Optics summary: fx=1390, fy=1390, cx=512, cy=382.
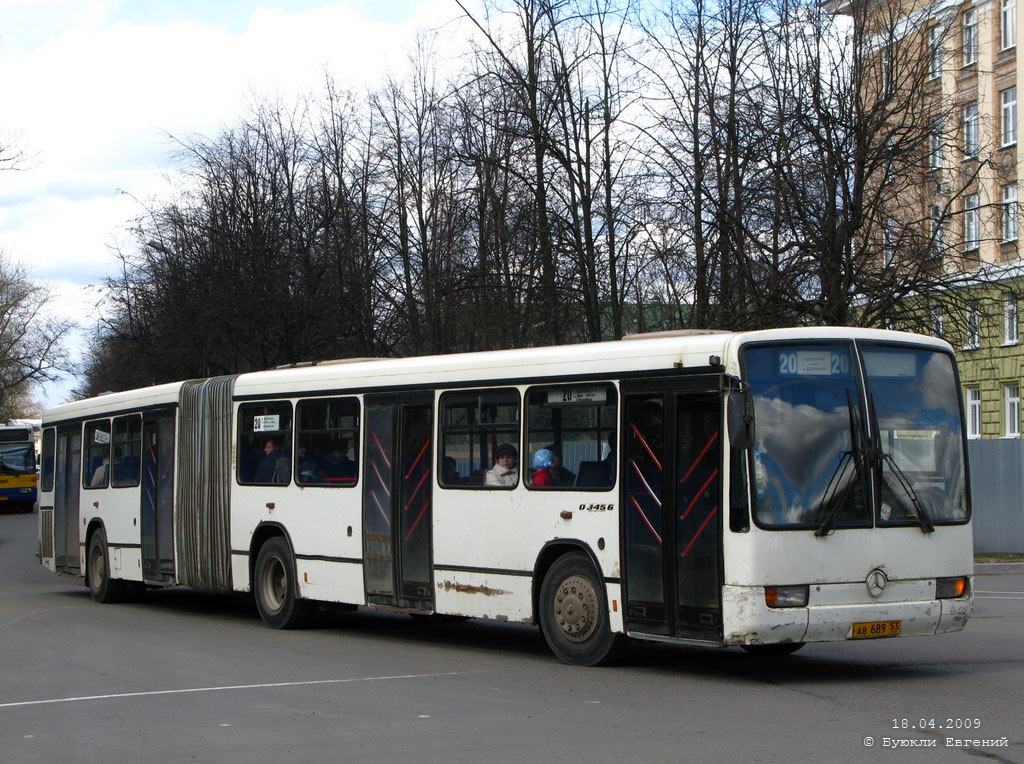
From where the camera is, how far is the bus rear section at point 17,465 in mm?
53812

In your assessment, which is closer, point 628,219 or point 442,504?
point 442,504

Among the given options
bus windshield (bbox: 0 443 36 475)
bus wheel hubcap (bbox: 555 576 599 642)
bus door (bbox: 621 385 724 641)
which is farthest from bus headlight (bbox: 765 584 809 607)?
bus windshield (bbox: 0 443 36 475)

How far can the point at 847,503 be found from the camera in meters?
10.5

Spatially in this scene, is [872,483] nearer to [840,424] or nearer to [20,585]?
[840,424]

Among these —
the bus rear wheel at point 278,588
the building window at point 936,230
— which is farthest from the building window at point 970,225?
the bus rear wheel at point 278,588

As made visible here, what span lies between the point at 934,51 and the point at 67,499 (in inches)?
631

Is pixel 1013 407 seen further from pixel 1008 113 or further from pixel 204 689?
pixel 204 689

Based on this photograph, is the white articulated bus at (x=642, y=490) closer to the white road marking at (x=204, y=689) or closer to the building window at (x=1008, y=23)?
the white road marking at (x=204, y=689)

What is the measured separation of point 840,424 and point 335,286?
28996 millimetres

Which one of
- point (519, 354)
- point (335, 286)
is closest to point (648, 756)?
point (519, 354)

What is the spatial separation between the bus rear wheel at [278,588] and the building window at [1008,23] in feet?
114

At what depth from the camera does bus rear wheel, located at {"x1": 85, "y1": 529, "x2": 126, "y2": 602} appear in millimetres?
19750

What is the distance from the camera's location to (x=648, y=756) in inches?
297

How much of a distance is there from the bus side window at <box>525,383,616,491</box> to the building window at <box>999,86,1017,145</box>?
34.9m
